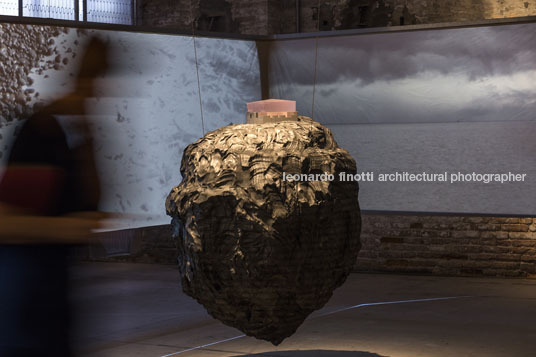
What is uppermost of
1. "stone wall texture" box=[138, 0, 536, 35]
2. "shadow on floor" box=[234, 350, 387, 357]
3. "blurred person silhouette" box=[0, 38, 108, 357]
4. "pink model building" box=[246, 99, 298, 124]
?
"stone wall texture" box=[138, 0, 536, 35]

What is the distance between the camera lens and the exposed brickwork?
7.95 m

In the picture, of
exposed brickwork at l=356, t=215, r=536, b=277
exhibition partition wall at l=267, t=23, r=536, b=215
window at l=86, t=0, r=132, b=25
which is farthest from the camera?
window at l=86, t=0, r=132, b=25

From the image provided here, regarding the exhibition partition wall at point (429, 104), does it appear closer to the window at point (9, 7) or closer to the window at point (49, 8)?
the window at point (49, 8)

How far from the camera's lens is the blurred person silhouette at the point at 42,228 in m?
2.93

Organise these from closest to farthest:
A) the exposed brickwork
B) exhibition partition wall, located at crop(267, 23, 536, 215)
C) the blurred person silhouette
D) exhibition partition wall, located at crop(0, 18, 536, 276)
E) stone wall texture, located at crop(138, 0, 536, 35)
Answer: the blurred person silhouette < exhibition partition wall, located at crop(0, 18, 536, 276) < exhibition partition wall, located at crop(267, 23, 536, 215) < the exposed brickwork < stone wall texture, located at crop(138, 0, 536, 35)

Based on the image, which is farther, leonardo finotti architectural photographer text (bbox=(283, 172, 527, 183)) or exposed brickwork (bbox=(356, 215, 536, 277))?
exposed brickwork (bbox=(356, 215, 536, 277))

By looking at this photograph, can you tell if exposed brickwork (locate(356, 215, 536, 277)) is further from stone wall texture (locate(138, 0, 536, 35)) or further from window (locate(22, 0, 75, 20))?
window (locate(22, 0, 75, 20))

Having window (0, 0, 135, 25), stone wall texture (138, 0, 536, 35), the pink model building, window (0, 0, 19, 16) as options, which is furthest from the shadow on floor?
window (0, 0, 19, 16)

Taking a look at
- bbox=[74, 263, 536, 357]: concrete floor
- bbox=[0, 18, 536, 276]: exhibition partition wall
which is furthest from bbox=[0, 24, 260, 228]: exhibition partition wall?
bbox=[74, 263, 536, 357]: concrete floor

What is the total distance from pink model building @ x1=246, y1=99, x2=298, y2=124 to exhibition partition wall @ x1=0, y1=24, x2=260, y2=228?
99.1 inches

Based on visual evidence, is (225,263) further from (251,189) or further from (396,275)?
(396,275)

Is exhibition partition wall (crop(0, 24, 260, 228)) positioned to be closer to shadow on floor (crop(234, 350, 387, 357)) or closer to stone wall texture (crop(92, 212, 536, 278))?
stone wall texture (crop(92, 212, 536, 278))

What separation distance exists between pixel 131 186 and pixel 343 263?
12.2 feet

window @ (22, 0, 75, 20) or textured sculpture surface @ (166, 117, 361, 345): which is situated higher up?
window @ (22, 0, 75, 20)
